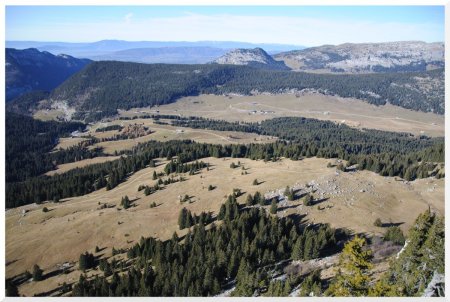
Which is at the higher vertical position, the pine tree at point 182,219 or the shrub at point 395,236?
the shrub at point 395,236

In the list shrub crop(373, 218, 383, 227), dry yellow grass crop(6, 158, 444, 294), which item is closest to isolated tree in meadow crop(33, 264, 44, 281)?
dry yellow grass crop(6, 158, 444, 294)

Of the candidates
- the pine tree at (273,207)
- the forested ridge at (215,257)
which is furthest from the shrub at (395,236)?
the pine tree at (273,207)

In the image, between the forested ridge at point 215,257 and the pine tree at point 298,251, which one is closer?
the forested ridge at point 215,257

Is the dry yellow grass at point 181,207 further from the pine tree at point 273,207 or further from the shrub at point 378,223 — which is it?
the pine tree at point 273,207

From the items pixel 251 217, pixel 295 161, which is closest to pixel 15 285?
pixel 251 217

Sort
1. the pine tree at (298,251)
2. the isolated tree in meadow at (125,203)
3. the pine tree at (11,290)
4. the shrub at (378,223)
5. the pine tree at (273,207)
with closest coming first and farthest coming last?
the pine tree at (11,290)
the pine tree at (298,251)
the shrub at (378,223)
the pine tree at (273,207)
the isolated tree in meadow at (125,203)

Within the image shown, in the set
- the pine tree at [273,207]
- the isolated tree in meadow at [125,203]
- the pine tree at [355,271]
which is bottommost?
the isolated tree in meadow at [125,203]

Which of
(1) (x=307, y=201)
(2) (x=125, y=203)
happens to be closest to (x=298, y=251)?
(1) (x=307, y=201)

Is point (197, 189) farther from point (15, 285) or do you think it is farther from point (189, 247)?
point (15, 285)

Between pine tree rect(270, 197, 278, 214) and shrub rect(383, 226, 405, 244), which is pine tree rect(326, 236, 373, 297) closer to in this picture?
shrub rect(383, 226, 405, 244)
